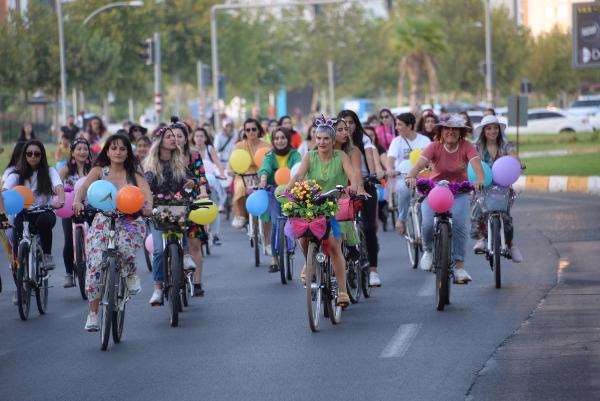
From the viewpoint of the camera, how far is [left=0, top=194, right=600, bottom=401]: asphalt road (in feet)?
29.7

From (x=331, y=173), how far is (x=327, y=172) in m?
0.03

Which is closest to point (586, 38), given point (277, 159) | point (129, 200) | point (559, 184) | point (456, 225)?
point (559, 184)

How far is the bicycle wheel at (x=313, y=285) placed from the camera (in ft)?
36.7

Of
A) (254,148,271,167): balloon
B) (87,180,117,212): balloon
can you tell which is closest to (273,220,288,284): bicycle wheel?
(254,148,271,167): balloon

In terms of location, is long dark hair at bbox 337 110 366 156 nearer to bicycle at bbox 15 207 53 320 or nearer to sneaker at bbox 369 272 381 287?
sneaker at bbox 369 272 381 287

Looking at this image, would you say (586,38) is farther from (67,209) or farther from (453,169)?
(67,209)

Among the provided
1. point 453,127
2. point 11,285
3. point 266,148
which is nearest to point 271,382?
point 453,127

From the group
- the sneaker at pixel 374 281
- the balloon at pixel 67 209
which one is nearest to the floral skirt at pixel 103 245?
the balloon at pixel 67 209

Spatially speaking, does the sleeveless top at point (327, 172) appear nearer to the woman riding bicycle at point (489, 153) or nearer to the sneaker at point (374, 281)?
the sneaker at point (374, 281)

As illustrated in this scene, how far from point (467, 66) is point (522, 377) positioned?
88.6m

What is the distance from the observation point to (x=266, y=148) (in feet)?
59.4

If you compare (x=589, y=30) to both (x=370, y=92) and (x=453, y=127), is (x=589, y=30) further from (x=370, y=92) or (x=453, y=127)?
(x=370, y=92)

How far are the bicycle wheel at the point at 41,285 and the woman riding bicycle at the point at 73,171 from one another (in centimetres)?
111

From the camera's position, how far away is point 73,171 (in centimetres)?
1516
